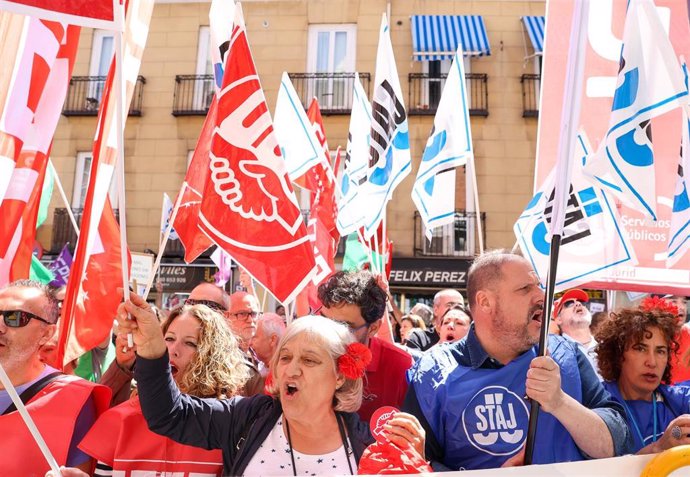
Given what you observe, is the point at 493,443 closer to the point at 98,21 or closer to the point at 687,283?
the point at 687,283

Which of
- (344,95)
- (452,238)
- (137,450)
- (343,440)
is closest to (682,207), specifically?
(343,440)

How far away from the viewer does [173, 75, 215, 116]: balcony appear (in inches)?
621

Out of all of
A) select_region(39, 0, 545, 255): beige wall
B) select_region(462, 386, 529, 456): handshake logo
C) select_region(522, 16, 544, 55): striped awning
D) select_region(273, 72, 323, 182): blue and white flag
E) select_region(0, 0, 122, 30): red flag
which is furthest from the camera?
select_region(39, 0, 545, 255): beige wall

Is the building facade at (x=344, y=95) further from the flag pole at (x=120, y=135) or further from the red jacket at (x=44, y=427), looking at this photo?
the flag pole at (x=120, y=135)

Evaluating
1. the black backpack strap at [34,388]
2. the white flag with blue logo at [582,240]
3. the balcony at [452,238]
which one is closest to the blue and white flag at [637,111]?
the white flag with blue logo at [582,240]

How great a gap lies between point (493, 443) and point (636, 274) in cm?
168

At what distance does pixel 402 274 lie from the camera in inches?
572

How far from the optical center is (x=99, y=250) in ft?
12.3

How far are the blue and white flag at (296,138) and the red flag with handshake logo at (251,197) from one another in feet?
9.53

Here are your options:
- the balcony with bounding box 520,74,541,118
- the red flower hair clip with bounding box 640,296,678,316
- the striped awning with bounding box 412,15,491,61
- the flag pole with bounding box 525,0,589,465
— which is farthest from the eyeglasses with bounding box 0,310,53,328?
the balcony with bounding box 520,74,541,118

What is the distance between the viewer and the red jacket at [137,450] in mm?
2611

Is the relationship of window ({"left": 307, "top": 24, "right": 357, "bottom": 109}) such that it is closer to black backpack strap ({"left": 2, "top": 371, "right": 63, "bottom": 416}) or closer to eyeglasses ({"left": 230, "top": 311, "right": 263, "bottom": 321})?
eyeglasses ({"left": 230, "top": 311, "right": 263, "bottom": 321})

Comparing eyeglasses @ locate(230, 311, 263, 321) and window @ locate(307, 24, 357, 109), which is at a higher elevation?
window @ locate(307, 24, 357, 109)

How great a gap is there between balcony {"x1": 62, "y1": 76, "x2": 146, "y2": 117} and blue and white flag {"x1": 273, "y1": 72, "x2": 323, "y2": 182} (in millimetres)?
10059
